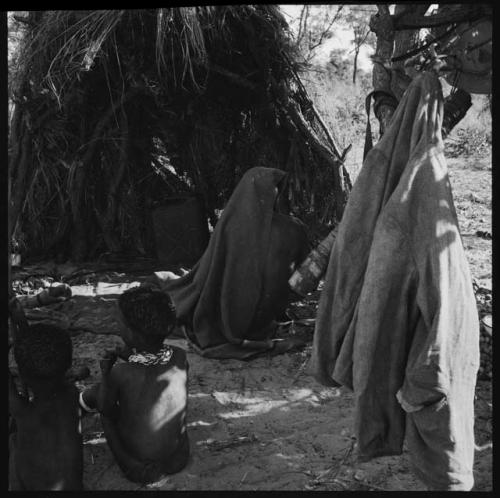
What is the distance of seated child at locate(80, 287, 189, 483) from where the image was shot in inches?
108

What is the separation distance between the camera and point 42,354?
8.14 feet

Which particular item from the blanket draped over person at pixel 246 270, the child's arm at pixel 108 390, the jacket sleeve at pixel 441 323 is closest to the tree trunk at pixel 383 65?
the jacket sleeve at pixel 441 323

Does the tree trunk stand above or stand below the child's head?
above

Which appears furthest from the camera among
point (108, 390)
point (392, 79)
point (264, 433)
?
point (264, 433)

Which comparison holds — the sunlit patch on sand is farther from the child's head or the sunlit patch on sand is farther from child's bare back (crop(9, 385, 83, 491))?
child's bare back (crop(9, 385, 83, 491))

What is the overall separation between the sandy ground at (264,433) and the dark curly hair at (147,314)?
736 millimetres

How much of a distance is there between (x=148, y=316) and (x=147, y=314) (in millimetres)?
11

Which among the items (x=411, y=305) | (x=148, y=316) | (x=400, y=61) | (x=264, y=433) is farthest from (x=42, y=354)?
(x=400, y=61)

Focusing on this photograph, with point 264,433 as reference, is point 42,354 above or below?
above

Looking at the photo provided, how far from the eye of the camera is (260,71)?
6.32 meters

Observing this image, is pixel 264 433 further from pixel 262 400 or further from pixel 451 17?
pixel 451 17

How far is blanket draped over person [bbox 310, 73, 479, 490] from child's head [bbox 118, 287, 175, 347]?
79 cm

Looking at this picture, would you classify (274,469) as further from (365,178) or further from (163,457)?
(365,178)

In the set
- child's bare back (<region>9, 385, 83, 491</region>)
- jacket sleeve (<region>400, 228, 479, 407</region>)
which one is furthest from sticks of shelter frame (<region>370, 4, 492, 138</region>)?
child's bare back (<region>9, 385, 83, 491</region>)
